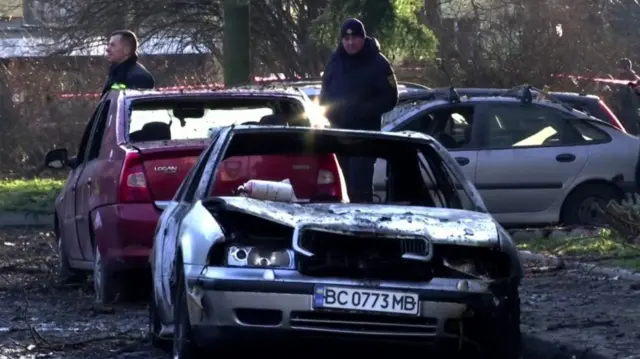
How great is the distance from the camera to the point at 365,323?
6355mm

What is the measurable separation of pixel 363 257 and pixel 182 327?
929 mm

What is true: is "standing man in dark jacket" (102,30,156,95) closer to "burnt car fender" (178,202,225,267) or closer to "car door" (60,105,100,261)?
"car door" (60,105,100,261)

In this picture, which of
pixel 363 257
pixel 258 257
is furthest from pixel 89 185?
pixel 363 257

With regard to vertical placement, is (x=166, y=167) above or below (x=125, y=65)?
below

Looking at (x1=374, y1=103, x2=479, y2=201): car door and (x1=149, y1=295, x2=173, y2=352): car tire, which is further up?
(x1=374, y1=103, x2=479, y2=201): car door

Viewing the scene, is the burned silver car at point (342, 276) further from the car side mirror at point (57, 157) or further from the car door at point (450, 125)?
the car door at point (450, 125)

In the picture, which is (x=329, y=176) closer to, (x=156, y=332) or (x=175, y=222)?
(x=156, y=332)

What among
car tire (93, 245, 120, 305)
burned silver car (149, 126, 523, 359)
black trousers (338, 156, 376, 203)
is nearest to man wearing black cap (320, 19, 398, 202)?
black trousers (338, 156, 376, 203)

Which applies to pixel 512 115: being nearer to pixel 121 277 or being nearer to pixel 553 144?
pixel 553 144

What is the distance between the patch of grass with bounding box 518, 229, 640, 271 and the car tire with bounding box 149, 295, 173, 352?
3.77 meters

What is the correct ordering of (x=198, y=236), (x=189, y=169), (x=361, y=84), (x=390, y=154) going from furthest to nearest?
(x=361, y=84)
(x=189, y=169)
(x=390, y=154)
(x=198, y=236)

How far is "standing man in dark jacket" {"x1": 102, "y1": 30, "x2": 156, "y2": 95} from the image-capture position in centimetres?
1230

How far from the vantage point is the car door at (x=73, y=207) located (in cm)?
1058

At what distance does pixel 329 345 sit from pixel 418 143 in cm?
159
